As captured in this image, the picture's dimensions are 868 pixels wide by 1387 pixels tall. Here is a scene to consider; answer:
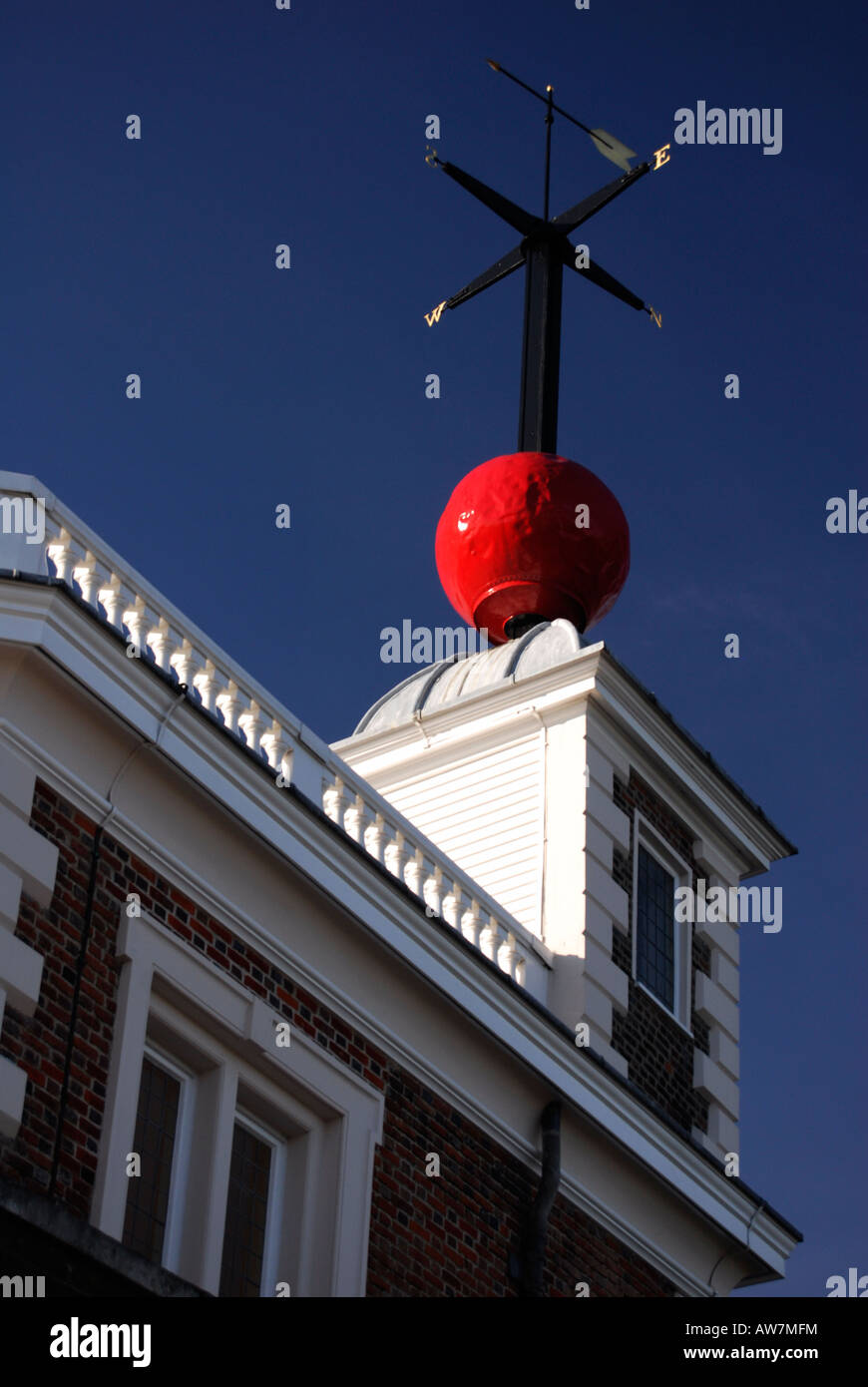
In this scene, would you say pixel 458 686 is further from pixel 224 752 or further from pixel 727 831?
pixel 224 752

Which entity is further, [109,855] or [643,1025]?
[643,1025]

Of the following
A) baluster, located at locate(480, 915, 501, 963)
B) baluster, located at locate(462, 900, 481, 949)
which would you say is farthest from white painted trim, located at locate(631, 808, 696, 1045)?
baluster, located at locate(462, 900, 481, 949)

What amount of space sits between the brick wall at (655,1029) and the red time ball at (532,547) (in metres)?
2.64

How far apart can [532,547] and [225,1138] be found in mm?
9499

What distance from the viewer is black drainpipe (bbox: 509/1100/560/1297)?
667 inches

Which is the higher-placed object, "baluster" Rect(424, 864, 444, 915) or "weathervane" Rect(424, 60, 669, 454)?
"weathervane" Rect(424, 60, 669, 454)

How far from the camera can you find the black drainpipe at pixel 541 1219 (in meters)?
17.0

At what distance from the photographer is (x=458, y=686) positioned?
21.9 meters

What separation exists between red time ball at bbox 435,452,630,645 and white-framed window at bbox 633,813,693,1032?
2957 mm

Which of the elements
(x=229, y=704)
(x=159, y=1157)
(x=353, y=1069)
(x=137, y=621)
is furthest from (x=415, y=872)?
(x=159, y=1157)

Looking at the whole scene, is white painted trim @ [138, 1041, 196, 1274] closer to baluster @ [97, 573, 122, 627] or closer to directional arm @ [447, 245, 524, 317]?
baluster @ [97, 573, 122, 627]
